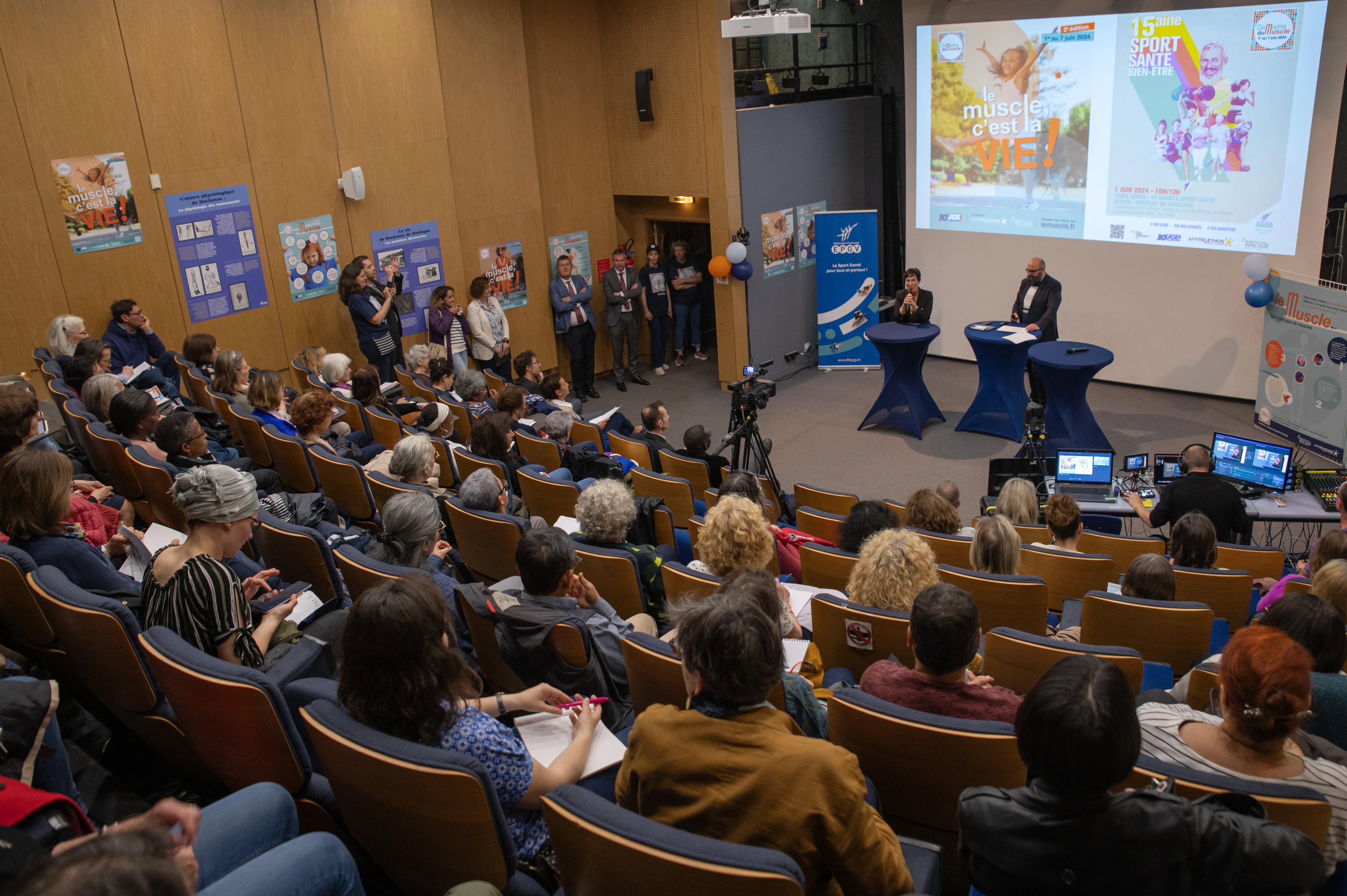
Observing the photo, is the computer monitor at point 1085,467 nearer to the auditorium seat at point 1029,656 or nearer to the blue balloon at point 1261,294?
the blue balloon at point 1261,294

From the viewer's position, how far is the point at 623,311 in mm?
10477

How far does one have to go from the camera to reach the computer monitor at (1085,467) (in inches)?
237

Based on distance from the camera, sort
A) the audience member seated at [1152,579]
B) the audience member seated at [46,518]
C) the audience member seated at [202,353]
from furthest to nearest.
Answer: the audience member seated at [202,353], the audience member seated at [1152,579], the audience member seated at [46,518]

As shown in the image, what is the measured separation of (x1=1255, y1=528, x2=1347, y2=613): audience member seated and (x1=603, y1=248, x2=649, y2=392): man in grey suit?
7.30 metres

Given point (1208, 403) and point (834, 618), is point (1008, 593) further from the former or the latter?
point (1208, 403)

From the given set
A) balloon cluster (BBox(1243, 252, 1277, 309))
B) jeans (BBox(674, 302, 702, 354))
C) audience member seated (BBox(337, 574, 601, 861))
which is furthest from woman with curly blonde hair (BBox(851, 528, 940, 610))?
jeans (BBox(674, 302, 702, 354))

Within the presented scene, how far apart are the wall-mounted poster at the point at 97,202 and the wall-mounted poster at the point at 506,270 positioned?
10.8 ft

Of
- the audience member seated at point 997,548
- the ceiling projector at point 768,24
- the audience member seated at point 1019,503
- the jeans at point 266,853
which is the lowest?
the audience member seated at point 1019,503

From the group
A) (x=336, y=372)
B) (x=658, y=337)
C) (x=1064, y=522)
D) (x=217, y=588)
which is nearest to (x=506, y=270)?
(x=658, y=337)

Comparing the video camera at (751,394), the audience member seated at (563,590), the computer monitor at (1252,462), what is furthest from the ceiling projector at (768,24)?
the audience member seated at (563,590)

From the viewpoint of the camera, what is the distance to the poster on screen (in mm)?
7230

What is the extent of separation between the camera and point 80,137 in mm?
6859

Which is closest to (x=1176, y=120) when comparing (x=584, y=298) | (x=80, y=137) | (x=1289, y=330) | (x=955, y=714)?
(x=1289, y=330)

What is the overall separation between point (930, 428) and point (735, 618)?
7233 mm
